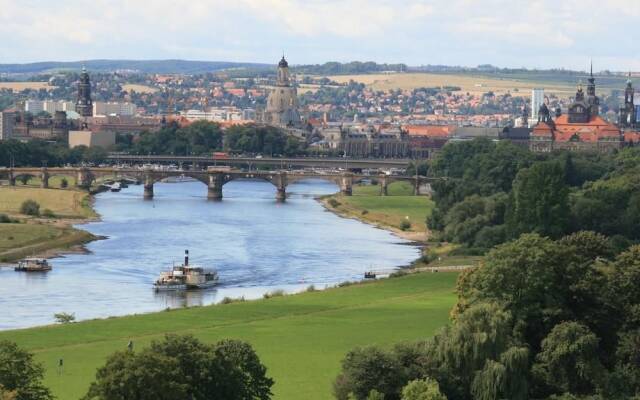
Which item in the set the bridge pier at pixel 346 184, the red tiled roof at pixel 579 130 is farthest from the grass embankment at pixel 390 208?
the red tiled roof at pixel 579 130

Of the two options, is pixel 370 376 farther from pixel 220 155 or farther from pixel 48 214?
pixel 220 155

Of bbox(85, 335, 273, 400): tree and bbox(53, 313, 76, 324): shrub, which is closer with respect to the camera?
bbox(85, 335, 273, 400): tree

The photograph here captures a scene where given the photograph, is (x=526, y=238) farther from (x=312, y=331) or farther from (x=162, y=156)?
(x=162, y=156)

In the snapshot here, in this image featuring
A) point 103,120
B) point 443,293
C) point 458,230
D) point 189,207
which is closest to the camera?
point 443,293

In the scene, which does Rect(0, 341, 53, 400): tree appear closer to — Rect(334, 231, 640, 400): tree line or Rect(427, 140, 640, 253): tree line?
Rect(334, 231, 640, 400): tree line

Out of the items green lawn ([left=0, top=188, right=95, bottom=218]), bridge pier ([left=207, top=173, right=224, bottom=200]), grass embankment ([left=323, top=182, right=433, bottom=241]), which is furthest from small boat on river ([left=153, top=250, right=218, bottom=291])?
Answer: bridge pier ([left=207, top=173, right=224, bottom=200])

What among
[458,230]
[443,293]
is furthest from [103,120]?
[443,293]

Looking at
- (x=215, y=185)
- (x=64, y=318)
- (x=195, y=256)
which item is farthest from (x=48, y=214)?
(x=64, y=318)
